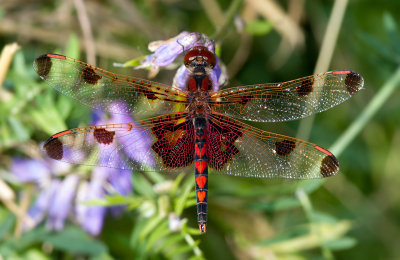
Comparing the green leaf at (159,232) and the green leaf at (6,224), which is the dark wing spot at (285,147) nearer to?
the green leaf at (159,232)

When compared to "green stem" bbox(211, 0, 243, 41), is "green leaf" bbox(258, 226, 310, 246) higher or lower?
lower

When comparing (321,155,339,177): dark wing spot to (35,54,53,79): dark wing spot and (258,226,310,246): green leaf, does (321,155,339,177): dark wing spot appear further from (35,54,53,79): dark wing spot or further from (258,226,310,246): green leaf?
(35,54,53,79): dark wing spot

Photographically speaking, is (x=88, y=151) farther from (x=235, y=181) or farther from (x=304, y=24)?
(x=304, y=24)

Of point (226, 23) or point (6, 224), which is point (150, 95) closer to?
point (226, 23)

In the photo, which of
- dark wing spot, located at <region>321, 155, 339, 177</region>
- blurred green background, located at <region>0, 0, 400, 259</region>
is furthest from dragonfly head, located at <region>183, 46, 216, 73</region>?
dark wing spot, located at <region>321, 155, 339, 177</region>

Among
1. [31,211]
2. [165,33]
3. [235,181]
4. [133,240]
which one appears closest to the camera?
[133,240]

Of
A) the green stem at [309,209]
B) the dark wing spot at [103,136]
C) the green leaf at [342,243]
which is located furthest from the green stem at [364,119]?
the dark wing spot at [103,136]

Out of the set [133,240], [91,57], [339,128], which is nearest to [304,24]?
[339,128]
